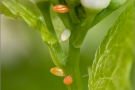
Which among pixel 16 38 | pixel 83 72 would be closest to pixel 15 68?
pixel 16 38

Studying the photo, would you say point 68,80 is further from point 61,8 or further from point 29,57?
point 29,57

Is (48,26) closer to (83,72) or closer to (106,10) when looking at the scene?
(106,10)

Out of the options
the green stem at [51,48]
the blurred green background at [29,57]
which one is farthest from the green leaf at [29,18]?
the blurred green background at [29,57]

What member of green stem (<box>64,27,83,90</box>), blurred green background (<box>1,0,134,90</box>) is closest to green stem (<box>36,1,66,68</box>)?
green stem (<box>64,27,83,90</box>)

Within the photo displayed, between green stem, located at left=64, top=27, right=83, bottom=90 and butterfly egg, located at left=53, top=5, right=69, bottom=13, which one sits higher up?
butterfly egg, located at left=53, top=5, right=69, bottom=13

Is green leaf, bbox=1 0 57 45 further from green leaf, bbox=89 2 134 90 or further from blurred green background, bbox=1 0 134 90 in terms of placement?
blurred green background, bbox=1 0 134 90

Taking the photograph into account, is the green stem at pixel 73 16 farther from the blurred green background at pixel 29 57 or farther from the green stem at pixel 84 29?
the blurred green background at pixel 29 57

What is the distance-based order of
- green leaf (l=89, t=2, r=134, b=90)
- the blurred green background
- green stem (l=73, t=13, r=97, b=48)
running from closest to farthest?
green leaf (l=89, t=2, r=134, b=90), green stem (l=73, t=13, r=97, b=48), the blurred green background
